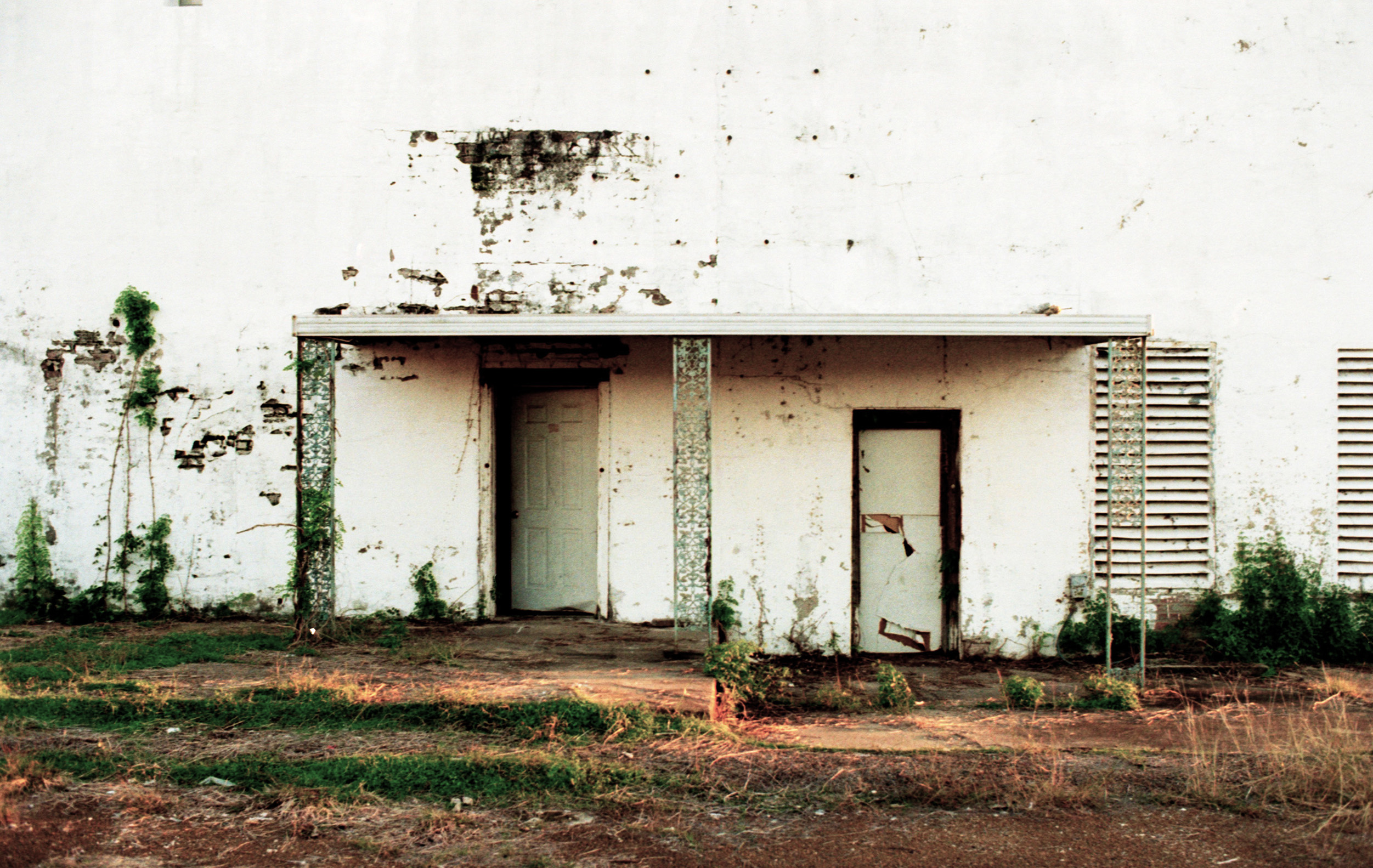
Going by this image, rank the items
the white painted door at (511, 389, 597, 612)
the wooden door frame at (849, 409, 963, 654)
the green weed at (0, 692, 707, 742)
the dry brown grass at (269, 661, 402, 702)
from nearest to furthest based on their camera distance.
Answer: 1. the green weed at (0, 692, 707, 742)
2. the dry brown grass at (269, 661, 402, 702)
3. the wooden door frame at (849, 409, 963, 654)
4. the white painted door at (511, 389, 597, 612)

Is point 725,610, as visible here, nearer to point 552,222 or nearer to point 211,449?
point 552,222

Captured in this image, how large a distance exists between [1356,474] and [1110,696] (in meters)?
3.40

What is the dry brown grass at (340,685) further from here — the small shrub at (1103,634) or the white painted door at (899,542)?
the small shrub at (1103,634)

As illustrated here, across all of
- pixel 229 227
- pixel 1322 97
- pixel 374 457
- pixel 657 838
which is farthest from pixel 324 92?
pixel 1322 97

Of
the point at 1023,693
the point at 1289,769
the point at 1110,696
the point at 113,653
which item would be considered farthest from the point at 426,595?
the point at 1289,769

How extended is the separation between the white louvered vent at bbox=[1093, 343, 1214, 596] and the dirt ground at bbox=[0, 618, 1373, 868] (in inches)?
41.5

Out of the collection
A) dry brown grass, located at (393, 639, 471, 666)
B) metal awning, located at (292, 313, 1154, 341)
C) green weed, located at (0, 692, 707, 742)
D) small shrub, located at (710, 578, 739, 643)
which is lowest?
green weed, located at (0, 692, 707, 742)

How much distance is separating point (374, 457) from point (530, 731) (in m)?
3.55

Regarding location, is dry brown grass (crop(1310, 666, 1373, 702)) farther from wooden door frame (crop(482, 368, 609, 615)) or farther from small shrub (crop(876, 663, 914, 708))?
wooden door frame (crop(482, 368, 609, 615))

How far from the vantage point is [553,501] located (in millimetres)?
8203

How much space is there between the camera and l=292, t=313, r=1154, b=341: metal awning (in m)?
6.34

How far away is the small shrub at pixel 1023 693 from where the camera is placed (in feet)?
20.3

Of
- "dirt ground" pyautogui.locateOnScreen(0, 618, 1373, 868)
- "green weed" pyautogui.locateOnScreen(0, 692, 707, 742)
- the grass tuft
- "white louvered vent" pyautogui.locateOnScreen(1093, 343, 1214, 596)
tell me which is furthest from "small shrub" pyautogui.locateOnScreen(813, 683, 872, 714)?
the grass tuft

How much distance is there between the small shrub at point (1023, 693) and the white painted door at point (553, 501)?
356 centimetres
